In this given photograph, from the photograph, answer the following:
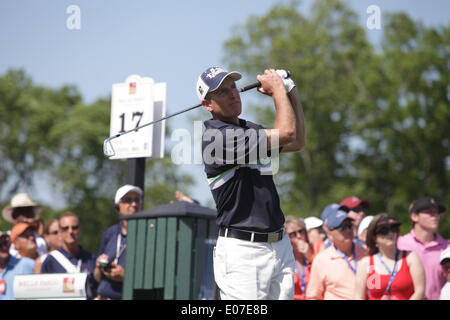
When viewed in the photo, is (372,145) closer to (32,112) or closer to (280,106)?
(32,112)

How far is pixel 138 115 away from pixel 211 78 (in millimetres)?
4956

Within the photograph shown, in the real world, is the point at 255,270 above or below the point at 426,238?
below

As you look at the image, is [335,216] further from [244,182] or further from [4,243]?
[4,243]

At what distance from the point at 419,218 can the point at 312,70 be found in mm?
26226

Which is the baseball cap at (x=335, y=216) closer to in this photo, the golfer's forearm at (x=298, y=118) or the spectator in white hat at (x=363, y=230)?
the spectator in white hat at (x=363, y=230)

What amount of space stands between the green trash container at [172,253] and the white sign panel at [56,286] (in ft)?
1.86

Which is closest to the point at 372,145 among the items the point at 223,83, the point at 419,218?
the point at 419,218

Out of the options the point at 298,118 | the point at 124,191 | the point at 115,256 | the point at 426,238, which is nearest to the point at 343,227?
the point at 426,238

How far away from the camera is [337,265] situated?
723 centimetres

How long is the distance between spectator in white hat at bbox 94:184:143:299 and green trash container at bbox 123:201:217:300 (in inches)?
10.4

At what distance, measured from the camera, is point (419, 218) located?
25.7ft

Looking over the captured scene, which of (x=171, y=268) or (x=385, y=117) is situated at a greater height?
(x=385, y=117)

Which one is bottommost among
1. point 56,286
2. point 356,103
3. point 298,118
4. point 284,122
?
point 56,286

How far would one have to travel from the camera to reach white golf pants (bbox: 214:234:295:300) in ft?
13.9
